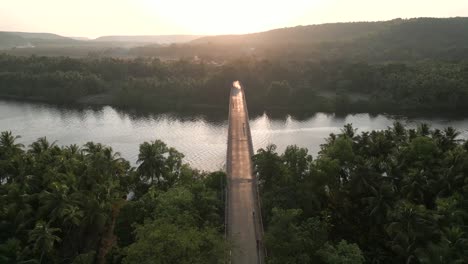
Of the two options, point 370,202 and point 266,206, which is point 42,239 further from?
point 370,202

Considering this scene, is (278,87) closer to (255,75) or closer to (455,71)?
(255,75)

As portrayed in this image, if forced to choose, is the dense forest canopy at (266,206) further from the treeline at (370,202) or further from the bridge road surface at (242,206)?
the bridge road surface at (242,206)

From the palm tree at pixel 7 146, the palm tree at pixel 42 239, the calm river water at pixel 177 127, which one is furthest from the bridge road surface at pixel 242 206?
the palm tree at pixel 7 146

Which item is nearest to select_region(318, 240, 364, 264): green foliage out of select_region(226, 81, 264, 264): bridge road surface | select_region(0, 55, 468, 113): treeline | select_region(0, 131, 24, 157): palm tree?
select_region(226, 81, 264, 264): bridge road surface

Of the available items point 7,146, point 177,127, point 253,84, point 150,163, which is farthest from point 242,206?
point 253,84

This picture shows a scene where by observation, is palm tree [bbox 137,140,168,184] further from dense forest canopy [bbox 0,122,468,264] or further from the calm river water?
the calm river water

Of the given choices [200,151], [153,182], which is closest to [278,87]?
[200,151]
